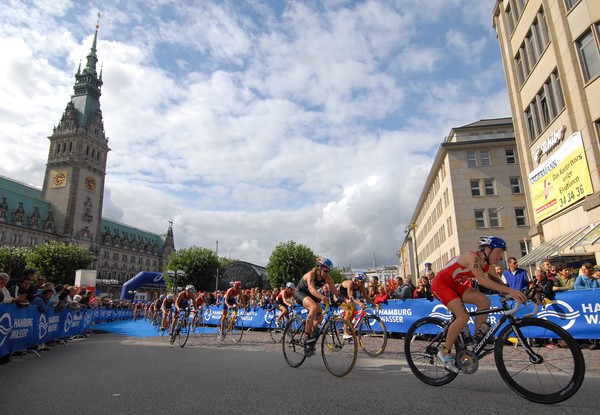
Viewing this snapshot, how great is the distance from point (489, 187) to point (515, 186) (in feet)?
8.35

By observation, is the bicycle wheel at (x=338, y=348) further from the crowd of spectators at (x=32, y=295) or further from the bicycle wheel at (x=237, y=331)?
the crowd of spectators at (x=32, y=295)

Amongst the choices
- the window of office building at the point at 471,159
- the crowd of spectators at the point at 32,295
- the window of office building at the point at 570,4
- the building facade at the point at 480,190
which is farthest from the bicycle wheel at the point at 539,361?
the window of office building at the point at 471,159

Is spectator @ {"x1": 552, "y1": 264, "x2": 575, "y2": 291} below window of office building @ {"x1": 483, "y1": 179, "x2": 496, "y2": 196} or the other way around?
below

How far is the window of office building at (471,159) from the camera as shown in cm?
4069

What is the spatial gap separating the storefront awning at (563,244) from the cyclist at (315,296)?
13.2m

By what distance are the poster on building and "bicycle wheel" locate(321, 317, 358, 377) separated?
1510 centimetres

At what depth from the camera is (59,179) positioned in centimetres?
10712

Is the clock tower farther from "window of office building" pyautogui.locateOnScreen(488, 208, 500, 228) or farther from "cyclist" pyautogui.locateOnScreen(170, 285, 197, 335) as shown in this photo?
"cyclist" pyautogui.locateOnScreen(170, 285, 197, 335)

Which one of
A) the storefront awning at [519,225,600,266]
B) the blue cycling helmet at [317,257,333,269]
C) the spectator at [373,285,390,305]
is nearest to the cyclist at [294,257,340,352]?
the blue cycling helmet at [317,257,333,269]

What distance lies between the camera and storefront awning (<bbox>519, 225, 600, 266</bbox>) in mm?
15695

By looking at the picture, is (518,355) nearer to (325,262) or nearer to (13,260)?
(325,262)

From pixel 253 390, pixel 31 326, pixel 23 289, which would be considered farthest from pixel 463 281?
pixel 31 326

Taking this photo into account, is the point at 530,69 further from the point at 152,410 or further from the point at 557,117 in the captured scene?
the point at 152,410

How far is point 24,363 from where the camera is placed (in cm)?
857
